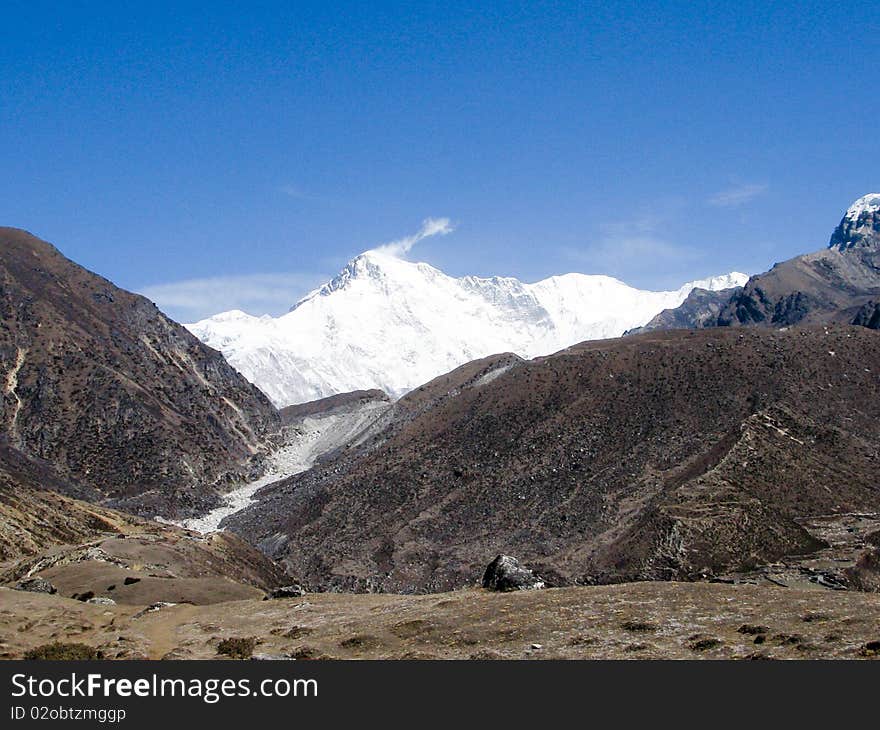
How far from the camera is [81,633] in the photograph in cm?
3519

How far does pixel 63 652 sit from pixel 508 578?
23.4m

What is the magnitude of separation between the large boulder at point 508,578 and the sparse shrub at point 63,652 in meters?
21.8

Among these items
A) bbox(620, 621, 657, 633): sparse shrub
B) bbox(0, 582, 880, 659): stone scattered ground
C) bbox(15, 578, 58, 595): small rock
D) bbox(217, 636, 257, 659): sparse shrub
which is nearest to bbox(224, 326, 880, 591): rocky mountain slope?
bbox(0, 582, 880, 659): stone scattered ground

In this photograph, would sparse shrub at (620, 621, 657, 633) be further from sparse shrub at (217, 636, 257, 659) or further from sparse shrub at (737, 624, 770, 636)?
sparse shrub at (217, 636, 257, 659)

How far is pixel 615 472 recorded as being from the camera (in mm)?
125625

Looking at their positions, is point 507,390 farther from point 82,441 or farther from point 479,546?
point 82,441

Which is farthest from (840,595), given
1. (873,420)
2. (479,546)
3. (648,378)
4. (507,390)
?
(507,390)

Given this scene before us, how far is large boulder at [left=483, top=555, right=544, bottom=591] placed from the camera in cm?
4434

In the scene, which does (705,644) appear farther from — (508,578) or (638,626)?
(508,578)

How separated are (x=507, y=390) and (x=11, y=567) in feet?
379

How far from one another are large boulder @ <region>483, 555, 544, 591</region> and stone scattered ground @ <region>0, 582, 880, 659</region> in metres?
3.03

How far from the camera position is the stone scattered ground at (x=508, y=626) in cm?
2804

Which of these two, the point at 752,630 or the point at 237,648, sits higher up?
the point at 237,648

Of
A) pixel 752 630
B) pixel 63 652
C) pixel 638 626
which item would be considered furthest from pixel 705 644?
pixel 63 652
